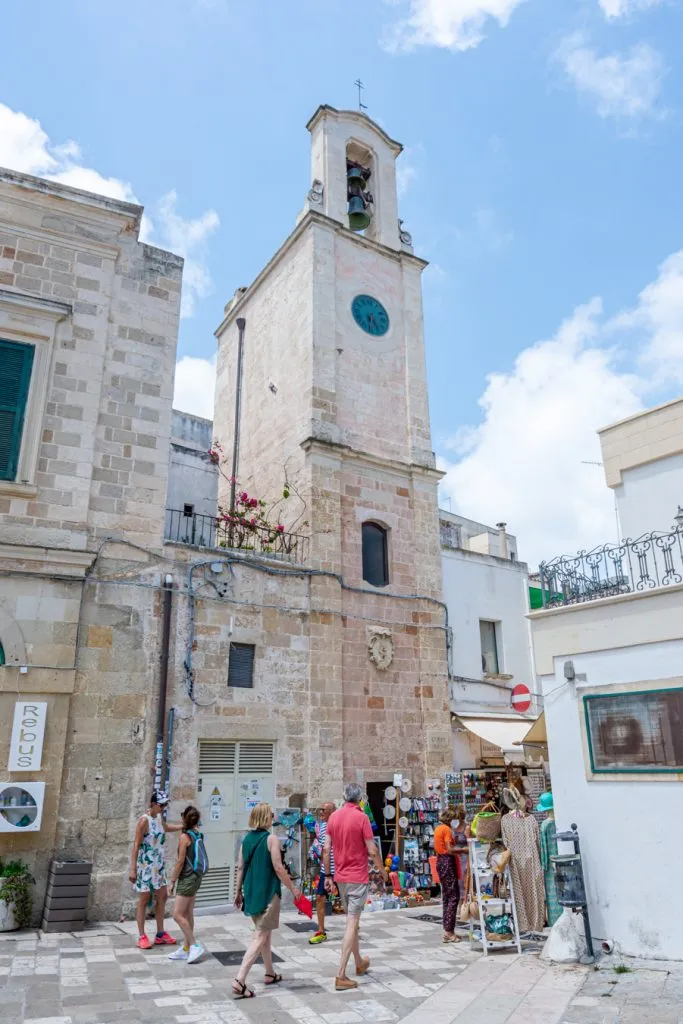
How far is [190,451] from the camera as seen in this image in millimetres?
17562

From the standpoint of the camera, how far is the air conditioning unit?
8.86 metres

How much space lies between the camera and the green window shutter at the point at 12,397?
1025 cm

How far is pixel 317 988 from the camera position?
6.33 meters

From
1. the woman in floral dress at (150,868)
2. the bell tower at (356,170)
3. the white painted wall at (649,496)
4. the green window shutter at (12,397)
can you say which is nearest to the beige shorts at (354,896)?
the woman in floral dress at (150,868)

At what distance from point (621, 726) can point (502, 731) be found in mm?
7215

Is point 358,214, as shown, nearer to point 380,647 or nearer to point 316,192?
point 316,192

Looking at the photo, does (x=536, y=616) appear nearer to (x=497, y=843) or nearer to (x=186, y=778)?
(x=497, y=843)

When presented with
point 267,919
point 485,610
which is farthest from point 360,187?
point 267,919

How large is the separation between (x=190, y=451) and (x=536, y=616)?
36.4 feet

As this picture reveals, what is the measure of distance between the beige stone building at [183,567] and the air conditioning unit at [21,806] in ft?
0.08

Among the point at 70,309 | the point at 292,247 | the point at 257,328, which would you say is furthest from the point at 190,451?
the point at 70,309

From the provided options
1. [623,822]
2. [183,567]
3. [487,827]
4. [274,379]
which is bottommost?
[487,827]

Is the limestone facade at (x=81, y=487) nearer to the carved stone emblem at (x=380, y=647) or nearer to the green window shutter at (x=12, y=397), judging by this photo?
the green window shutter at (x=12, y=397)

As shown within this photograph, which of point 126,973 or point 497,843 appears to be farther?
point 497,843
